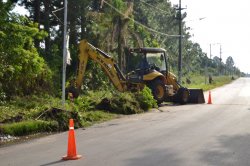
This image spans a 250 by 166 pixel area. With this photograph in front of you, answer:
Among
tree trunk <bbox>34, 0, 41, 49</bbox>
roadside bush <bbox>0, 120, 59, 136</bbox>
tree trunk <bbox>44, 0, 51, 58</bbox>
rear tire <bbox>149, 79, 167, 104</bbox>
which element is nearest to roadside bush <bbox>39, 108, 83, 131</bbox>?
roadside bush <bbox>0, 120, 59, 136</bbox>

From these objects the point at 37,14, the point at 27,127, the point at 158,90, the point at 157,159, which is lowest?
the point at 157,159

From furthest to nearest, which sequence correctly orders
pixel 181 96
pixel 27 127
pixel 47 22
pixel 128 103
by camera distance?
pixel 47 22 → pixel 181 96 → pixel 128 103 → pixel 27 127

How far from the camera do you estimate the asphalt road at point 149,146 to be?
9.69 m

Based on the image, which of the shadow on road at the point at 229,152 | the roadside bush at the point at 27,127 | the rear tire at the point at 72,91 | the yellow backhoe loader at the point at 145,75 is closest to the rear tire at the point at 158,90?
the yellow backhoe loader at the point at 145,75

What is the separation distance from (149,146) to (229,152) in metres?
2.08

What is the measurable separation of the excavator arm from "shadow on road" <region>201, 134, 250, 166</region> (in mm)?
12092

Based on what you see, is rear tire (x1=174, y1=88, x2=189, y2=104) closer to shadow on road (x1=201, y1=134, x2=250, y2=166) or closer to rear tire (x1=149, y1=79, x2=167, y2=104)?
rear tire (x1=149, y1=79, x2=167, y2=104)

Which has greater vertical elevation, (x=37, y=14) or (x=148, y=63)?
(x=37, y=14)

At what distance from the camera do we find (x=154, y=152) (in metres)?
10.6

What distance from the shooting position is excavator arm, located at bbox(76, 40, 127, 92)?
2378cm

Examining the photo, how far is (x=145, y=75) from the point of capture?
2595 cm

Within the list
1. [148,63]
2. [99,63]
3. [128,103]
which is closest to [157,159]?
[128,103]

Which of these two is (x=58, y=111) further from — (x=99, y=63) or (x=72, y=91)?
(x=99, y=63)

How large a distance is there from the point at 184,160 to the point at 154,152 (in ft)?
3.78
